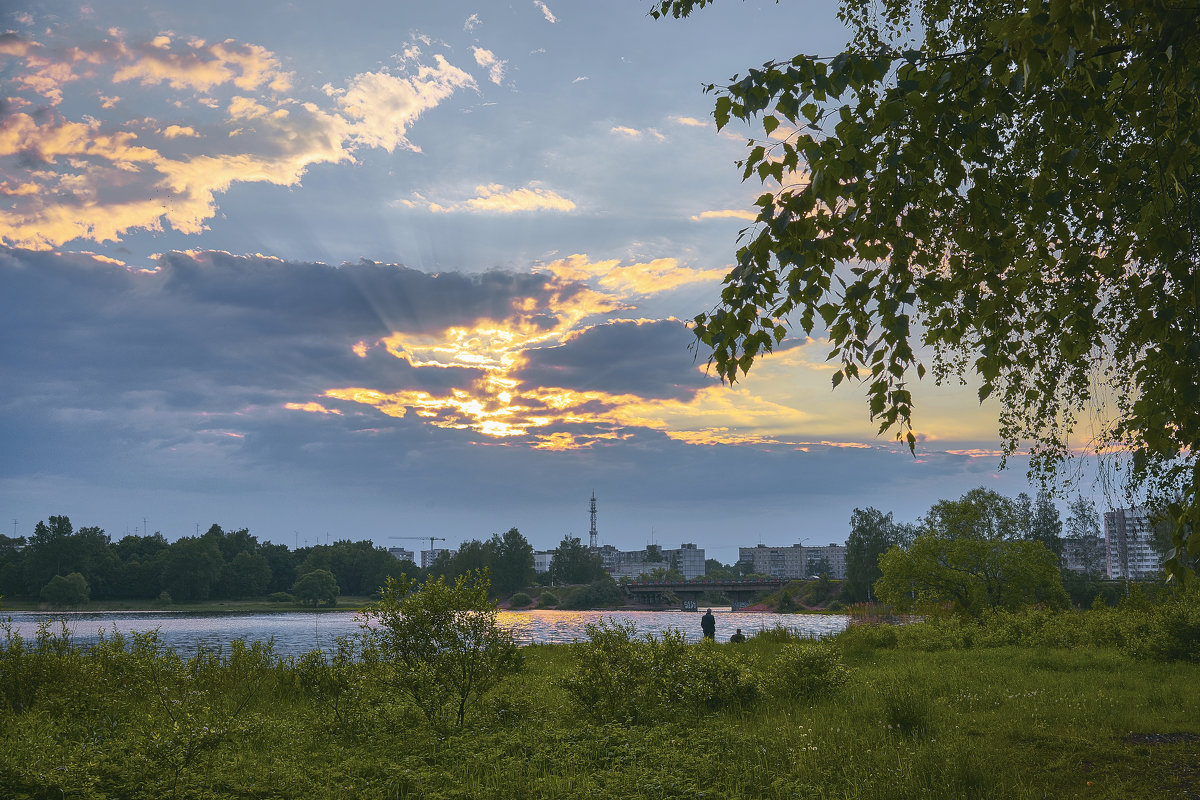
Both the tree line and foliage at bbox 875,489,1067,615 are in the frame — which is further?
the tree line

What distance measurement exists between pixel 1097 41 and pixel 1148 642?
63.4 ft

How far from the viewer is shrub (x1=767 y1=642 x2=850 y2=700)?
13.1 metres

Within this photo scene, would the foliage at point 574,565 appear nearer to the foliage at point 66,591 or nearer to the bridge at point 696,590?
the bridge at point 696,590

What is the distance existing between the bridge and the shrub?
108437 millimetres

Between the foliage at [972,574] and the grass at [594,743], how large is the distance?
1755cm

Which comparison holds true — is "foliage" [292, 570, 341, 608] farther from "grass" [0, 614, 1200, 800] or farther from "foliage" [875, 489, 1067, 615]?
"grass" [0, 614, 1200, 800]

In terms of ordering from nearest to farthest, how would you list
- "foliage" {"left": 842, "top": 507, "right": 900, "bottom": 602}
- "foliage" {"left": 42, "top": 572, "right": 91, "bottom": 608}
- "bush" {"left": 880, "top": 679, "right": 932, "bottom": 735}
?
"bush" {"left": 880, "top": 679, "right": 932, "bottom": 735}
"foliage" {"left": 842, "top": 507, "right": 900, "bottom": 602}
"foliage" {"left": 42, "top": 572, "right": 91, "bottom": 608}

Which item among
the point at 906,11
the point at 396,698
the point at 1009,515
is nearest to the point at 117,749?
the point at 396,698

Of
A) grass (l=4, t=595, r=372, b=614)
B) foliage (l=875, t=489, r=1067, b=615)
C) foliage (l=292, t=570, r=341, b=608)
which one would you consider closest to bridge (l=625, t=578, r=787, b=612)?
grass (l=4, t=595, r=372, b=614)

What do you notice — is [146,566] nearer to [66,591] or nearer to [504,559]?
[66,591]

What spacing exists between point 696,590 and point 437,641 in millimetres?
118897

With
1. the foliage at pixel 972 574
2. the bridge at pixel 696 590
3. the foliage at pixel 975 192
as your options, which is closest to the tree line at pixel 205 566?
the bridge at pixel 696 590

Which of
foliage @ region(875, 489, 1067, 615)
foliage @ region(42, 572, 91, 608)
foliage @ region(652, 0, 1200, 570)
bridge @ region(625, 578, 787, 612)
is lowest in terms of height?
bridge @ region(625, 578, 787, 612)

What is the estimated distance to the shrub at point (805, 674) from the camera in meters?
13.1
